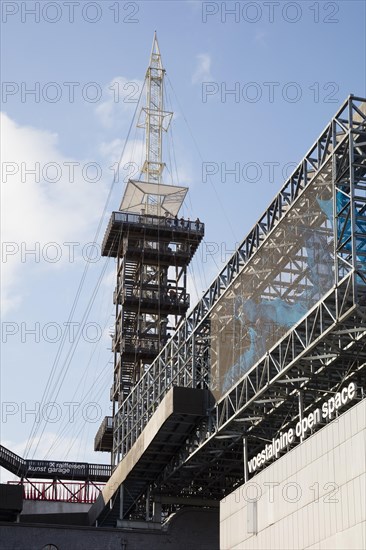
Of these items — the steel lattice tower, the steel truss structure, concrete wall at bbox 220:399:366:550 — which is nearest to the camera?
concrete wall at bbox 220:399:366:550

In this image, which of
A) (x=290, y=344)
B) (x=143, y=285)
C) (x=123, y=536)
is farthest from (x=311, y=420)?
(x=143, y=285)

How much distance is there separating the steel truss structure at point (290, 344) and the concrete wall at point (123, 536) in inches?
103

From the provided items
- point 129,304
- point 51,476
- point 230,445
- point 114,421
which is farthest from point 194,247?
point 230,445

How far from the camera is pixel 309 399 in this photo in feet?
167

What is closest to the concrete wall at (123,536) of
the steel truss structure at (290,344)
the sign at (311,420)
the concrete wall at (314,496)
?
the steel truss structure at (290,344)

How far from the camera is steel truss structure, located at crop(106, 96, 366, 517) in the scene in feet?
144

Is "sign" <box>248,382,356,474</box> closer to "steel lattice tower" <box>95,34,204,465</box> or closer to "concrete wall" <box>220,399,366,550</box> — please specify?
"concrete wall" <box>220,399,366,550</box>

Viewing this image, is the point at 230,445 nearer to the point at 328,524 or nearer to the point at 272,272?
the point at 272,272

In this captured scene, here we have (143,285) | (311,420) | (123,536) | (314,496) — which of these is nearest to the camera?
(314,496)

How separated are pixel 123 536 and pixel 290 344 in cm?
2357

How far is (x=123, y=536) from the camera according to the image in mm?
65812

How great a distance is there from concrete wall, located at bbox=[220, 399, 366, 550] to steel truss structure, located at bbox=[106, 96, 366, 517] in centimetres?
397

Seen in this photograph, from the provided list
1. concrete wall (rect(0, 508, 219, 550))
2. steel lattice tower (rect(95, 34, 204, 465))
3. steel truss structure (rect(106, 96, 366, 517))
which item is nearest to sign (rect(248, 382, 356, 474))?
steel truss structure (rect(106, 96, 366, 517))

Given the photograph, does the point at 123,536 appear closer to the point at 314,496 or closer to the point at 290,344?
the point at 290,344
